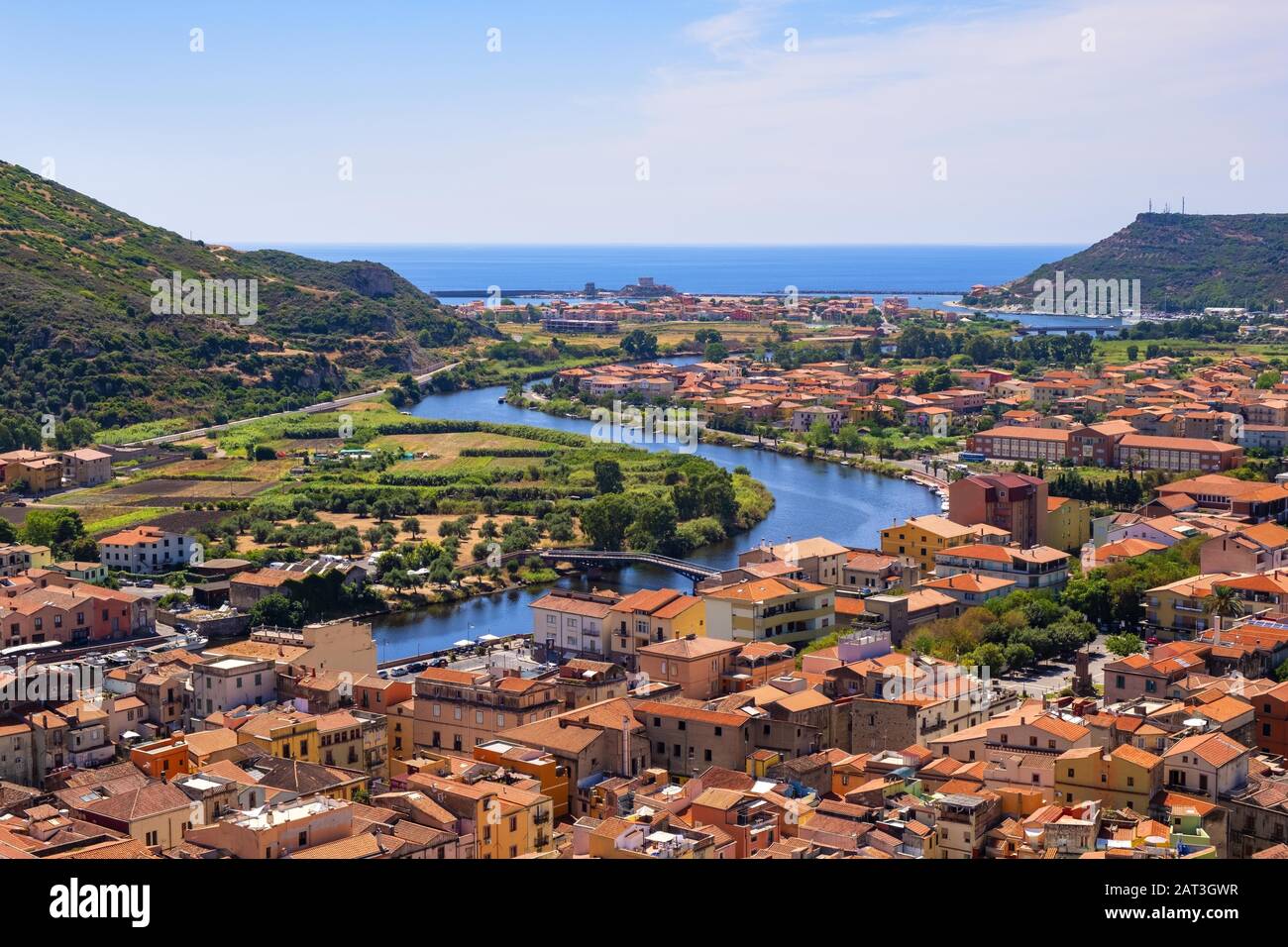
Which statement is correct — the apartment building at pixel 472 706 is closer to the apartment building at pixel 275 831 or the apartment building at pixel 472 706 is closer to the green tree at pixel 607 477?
the apartment building at pixel 275 831

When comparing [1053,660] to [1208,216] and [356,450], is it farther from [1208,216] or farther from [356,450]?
[1208,216]

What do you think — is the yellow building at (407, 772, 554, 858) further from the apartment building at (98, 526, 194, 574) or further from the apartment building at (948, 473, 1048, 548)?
the apartment building at (98, 526, 194, 574)

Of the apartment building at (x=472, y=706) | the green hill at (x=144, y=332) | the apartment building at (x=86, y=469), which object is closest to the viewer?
the apartment building at (x=472, y=706)

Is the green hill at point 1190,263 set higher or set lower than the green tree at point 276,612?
higher

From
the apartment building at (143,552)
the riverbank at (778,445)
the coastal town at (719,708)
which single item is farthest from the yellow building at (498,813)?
the riverbank at (778,445)

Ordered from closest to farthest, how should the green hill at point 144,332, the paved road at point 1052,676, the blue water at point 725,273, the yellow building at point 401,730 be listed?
1. the yellow building at point 401,730
2. the paved road at point 1052,676
3. the green hill at point 144,332
4. the blue water at point 725,273

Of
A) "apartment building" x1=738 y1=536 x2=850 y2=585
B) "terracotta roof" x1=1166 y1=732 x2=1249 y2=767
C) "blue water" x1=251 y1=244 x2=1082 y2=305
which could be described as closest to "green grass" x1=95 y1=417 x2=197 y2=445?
"apartment building" x1=738 y1=536 x2=850 y2=585
